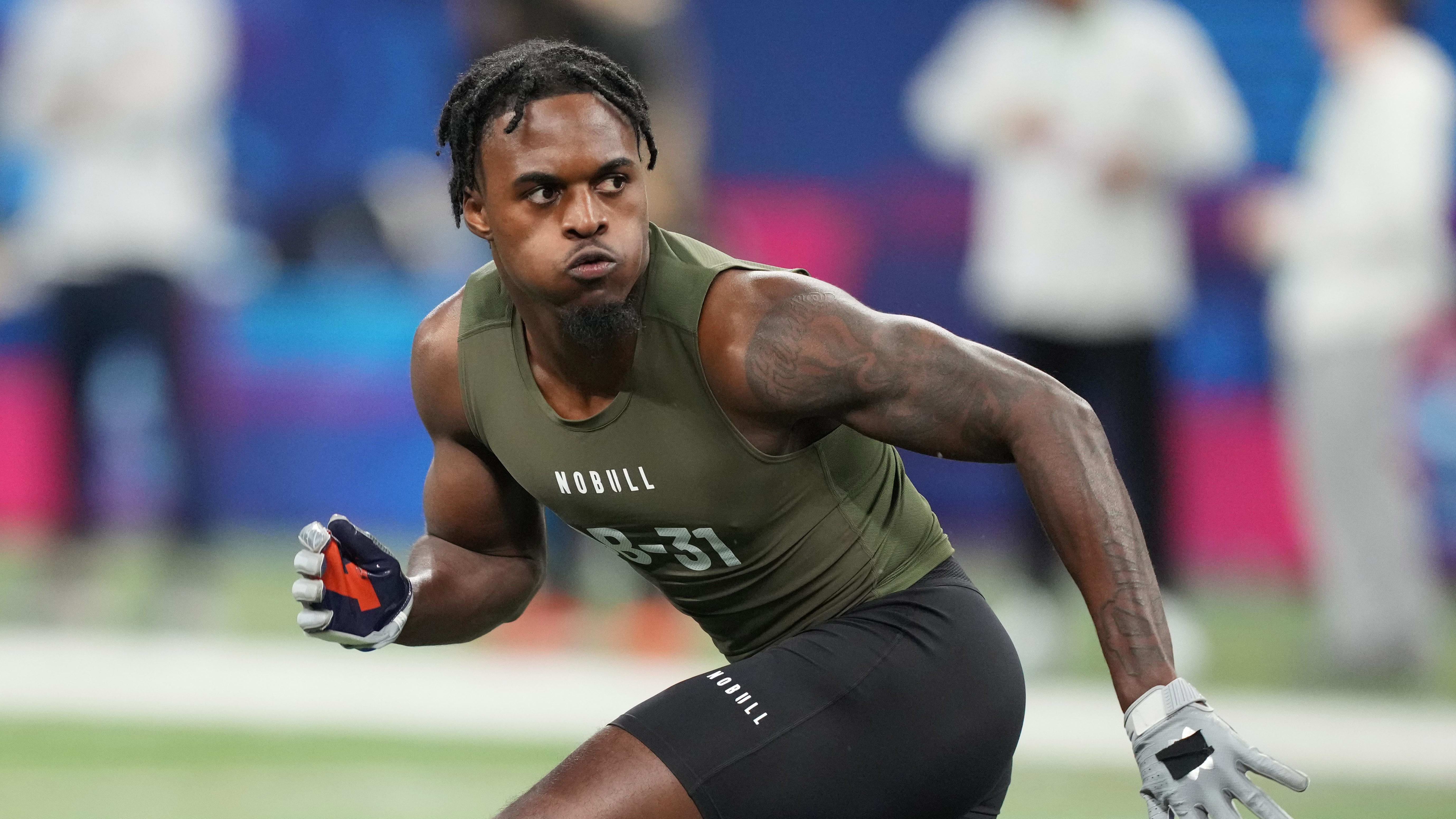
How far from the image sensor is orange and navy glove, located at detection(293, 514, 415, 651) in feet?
10.9

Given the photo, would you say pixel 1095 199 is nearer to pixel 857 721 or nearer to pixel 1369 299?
pixel 1369 299

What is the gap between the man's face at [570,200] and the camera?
3238 millimetres

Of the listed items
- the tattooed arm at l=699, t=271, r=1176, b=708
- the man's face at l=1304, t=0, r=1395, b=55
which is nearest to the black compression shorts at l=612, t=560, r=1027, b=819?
the tattooed arm at l=699, t=271, r=1176, b=708

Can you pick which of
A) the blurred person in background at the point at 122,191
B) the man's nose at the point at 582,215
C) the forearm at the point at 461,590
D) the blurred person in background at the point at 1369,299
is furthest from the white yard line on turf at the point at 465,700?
the man's nose at the point at 582,215

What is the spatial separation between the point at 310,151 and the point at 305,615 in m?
7.45

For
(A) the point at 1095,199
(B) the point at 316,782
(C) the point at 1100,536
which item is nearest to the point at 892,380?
(C) the point at 1100,536

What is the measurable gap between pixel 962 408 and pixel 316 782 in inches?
141

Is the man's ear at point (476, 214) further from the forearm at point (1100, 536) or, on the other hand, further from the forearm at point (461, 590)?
the forearm at point (1100, 536)

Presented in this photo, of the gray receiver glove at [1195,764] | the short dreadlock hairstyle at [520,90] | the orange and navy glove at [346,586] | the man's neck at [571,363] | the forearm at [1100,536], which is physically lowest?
the gray receiver glove at [1195,764]

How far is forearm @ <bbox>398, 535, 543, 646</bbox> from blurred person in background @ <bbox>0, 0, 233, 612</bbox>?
4.97 meters

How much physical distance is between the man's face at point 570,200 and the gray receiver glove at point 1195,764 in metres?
1.16

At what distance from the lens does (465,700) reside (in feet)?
23.6

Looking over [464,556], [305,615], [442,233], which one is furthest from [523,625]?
[305,615]

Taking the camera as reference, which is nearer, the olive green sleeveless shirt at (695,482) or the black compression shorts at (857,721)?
the black compression shorts at (857,721)
